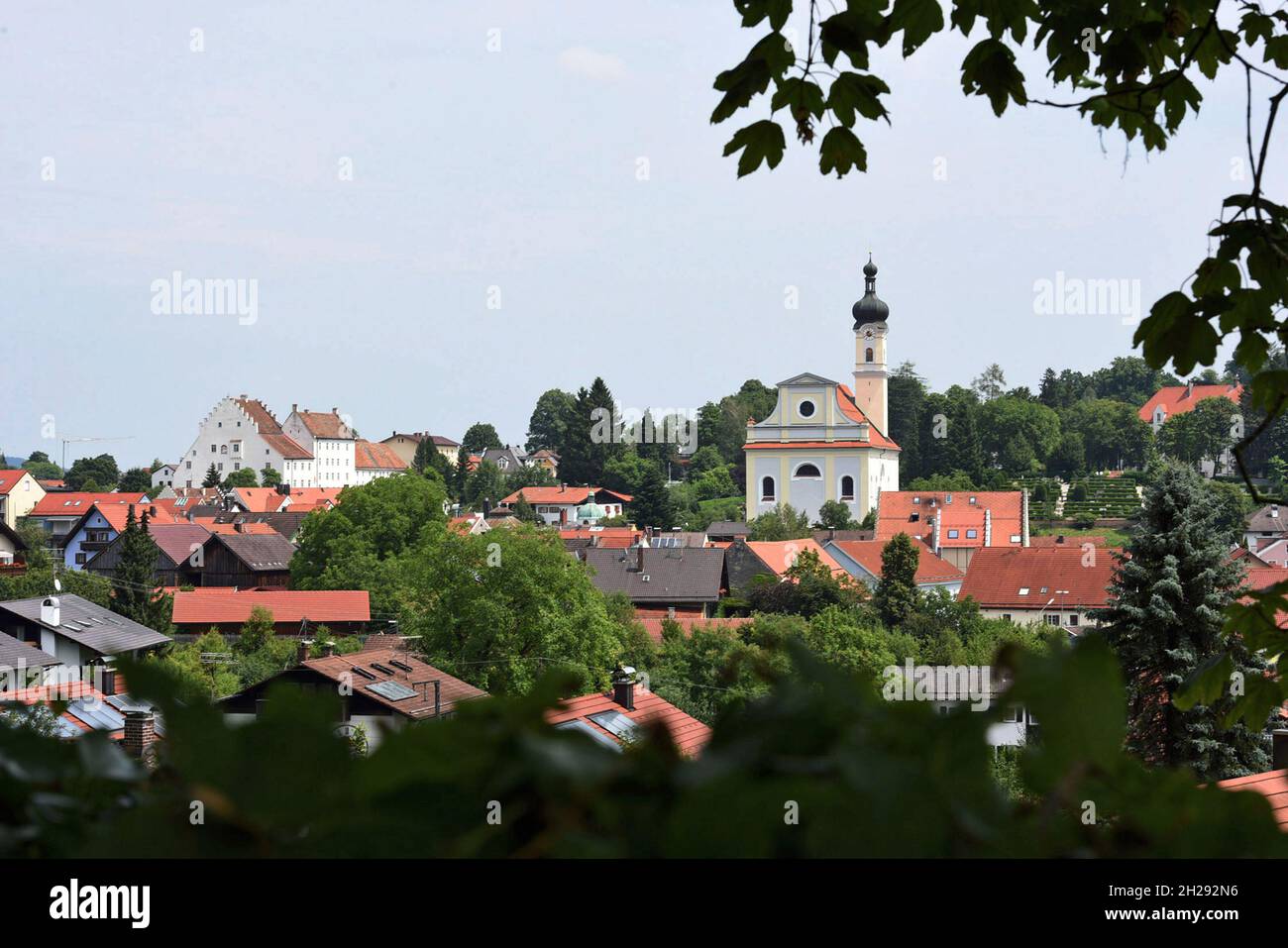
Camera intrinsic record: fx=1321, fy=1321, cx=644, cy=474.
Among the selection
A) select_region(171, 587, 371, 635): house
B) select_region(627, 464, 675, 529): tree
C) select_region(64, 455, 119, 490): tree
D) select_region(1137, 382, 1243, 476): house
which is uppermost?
select_region(1137, 382, 1243, 476): house

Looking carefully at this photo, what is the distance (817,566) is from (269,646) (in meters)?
17.1

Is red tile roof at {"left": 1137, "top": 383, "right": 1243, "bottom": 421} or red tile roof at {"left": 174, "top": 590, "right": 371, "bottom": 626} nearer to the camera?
red tile roof at {"left": 174, "top": 590, "right": 371, "bottom": 626}

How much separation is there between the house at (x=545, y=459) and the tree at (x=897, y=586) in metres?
72.5

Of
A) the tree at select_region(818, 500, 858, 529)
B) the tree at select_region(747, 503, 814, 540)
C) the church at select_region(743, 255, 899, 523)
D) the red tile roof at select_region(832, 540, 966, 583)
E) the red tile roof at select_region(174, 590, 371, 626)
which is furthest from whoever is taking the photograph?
the church at select_region(743, 255, 899, 523)

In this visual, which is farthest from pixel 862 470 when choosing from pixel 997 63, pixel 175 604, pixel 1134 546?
pixel 997 63

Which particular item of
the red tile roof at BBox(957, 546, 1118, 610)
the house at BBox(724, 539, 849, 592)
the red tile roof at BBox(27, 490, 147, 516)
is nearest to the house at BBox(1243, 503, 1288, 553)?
the red tile roof at BBox(957, 546, 1118, 610)

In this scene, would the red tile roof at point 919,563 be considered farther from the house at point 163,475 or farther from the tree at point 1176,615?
the house at point 163,475

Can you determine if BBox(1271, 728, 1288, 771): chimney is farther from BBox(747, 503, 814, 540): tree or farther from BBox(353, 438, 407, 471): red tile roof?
BBox(353, 438, 407, 471): red tile roof

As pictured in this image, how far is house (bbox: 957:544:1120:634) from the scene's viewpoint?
130ft

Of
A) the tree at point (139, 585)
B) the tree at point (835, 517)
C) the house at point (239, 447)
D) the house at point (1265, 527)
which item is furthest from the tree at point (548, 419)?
the tree at point (139, 585)

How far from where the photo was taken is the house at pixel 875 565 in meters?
50.0

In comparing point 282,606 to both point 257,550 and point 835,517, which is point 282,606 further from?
point 835,517

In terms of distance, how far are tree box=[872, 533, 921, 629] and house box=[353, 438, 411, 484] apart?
6777cm
